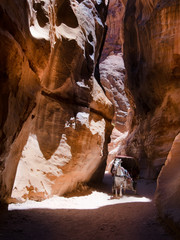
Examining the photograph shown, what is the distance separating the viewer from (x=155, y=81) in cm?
1547

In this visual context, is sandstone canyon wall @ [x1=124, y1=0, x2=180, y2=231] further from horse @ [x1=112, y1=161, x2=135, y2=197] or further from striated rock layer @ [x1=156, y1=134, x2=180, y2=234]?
striated rock layer @ [x1=156, y1=134, x2=180, y2=234]

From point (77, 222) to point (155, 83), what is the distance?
12.9m

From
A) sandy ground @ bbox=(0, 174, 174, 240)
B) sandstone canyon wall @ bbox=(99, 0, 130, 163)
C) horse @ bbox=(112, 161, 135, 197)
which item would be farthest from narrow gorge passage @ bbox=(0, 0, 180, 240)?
sandstone canyon wall @ bbox=(99, 0, 130, 163)

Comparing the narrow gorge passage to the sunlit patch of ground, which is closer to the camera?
the narrow gorge passage

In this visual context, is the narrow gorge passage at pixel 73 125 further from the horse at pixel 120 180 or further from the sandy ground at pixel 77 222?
the horse at pixel 120 180

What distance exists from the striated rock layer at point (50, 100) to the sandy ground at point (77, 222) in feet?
2.73

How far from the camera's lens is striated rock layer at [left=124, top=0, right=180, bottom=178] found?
14.0m

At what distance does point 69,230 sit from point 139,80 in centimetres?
1516

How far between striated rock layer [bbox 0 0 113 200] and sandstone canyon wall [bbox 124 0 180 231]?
491 cm

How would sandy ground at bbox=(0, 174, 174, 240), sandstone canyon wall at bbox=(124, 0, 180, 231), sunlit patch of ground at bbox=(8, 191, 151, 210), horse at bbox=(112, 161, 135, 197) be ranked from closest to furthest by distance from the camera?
sandy ground at bbox=(0, 174, 174, 240)
sunlit patch of ground at bbox=(8, 191, 151, 210)
horse at bbox=(112, 161, 135, 197)
sandstone canyon wall at bbox=(124, 0, 180, 231)

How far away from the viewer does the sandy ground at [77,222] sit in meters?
4.29

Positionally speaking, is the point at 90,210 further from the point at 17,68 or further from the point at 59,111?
the point at 17,68

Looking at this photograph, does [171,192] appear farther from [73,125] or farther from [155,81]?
[155,81]

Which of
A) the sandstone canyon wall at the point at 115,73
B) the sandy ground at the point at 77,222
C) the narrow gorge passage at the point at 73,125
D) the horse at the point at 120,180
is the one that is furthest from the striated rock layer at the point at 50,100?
the sandstone canyon wall at the point at 115,73
